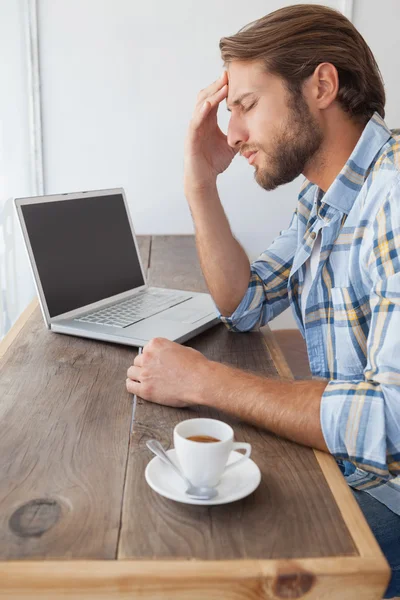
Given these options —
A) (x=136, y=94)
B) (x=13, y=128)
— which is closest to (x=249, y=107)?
(x=136, y=94)

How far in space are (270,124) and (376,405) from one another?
666 millimetres

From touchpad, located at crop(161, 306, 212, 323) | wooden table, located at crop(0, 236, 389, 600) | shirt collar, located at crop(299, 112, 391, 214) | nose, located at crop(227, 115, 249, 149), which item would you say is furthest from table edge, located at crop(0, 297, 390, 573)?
nose, located at crop(227, 115, 249, 149)

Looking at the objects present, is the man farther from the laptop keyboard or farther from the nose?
the laptop keyboard

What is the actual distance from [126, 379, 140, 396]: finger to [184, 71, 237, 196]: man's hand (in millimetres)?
579

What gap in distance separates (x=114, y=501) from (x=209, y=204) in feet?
2.85

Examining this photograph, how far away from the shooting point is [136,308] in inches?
59.9

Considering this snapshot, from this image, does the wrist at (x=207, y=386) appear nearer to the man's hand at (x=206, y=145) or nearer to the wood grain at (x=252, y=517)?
the wood grain at (x=252, y=517)

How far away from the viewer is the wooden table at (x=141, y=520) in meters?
0.62

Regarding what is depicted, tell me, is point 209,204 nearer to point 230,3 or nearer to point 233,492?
point 233,492

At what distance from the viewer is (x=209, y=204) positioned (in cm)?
149

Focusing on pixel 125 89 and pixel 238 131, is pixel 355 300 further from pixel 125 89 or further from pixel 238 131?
pixel 125 89

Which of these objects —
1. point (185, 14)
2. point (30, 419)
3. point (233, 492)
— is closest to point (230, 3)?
point (185, 14)

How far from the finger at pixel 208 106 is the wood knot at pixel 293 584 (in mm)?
1043

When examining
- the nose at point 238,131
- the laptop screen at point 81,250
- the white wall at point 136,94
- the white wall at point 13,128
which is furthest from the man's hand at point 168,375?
the white wall at point 136,94
